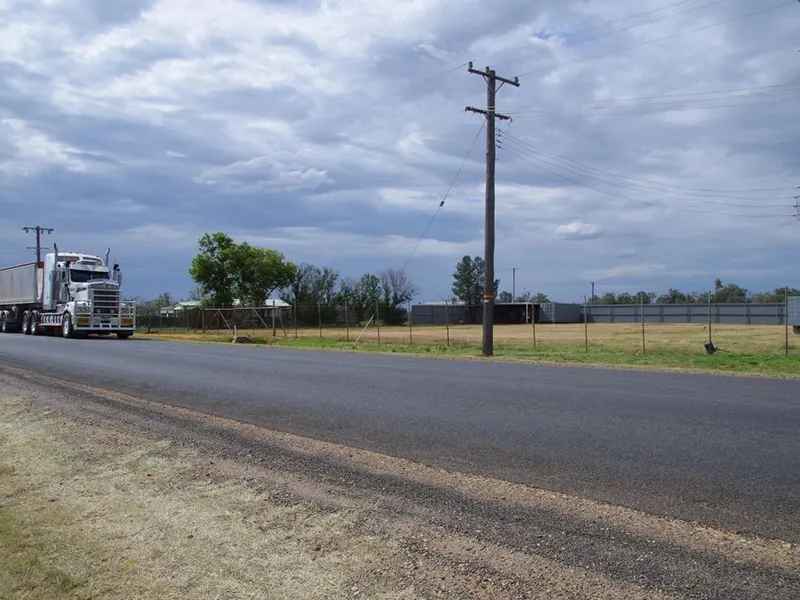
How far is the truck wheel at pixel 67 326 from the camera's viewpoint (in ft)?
117

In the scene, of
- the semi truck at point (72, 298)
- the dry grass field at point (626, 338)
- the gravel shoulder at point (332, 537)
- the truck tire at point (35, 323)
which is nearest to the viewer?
the gravel shoulder at point (332, 537)

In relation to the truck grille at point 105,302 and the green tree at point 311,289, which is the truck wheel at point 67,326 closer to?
the truck grille at point 105,302

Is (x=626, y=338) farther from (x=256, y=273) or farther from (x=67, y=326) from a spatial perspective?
(x=256, y=273)

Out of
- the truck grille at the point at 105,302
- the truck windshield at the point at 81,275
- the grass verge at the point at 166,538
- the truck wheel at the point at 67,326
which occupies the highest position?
the truck windshield at the point at 81,275

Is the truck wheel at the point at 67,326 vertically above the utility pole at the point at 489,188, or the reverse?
the utility pole at the point at 489,188

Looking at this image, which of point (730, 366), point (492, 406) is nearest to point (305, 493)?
point (492, 406)

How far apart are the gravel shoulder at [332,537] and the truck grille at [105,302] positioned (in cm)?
2966

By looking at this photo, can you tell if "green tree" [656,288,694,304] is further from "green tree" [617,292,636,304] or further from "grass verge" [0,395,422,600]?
"grass verge" [0,395,422,600]

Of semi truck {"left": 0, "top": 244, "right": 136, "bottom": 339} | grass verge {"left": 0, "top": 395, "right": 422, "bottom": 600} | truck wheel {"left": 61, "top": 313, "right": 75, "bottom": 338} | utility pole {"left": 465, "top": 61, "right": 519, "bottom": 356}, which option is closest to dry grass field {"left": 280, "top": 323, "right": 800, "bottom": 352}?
utility pole {"left": 465, "top": 61, "right": 519, "bottom": 356}

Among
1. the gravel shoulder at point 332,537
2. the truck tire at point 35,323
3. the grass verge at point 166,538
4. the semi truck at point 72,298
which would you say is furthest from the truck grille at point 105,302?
the grass verge at point 166,538

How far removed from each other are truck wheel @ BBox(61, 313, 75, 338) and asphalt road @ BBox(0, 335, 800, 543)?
62.3ft

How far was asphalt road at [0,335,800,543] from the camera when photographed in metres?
6.11

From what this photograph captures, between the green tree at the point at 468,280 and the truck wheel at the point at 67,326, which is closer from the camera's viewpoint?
the truck wheel at the point at 67,326

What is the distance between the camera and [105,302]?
35.6 metres
